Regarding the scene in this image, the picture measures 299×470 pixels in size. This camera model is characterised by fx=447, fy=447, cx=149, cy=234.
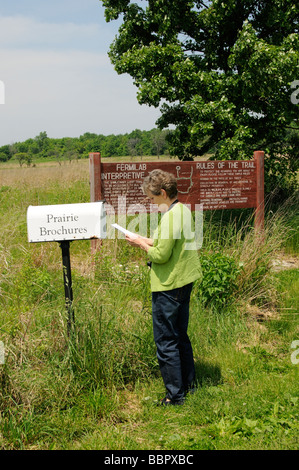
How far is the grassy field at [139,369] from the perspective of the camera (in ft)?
10.1

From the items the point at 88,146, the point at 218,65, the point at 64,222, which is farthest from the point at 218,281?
the point at 88,146

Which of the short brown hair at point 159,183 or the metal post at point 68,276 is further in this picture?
the metal post at point 68,276

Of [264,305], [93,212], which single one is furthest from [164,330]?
[264,305]

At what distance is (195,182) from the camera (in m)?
6.75

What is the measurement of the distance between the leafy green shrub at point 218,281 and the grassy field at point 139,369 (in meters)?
0.01

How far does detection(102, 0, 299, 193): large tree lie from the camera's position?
8453 millimetres

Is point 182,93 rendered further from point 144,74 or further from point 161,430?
point 161,430

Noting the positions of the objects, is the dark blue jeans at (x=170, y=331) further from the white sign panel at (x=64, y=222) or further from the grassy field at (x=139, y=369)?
the white sign panel at (x=64, y=222)

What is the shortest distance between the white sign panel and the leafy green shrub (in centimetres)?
199

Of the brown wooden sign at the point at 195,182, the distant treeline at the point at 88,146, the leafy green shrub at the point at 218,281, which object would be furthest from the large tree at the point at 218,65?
the distant treeline at the point at 88,146

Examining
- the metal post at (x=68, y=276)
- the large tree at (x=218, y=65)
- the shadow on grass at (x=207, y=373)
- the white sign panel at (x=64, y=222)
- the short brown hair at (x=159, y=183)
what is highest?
the large tree at (x=218, y=65)

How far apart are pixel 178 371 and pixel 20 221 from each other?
4.55 meters

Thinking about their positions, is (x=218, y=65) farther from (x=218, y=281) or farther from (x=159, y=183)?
(x=159, y=183)

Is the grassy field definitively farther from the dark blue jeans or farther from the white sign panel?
the white sign panel
